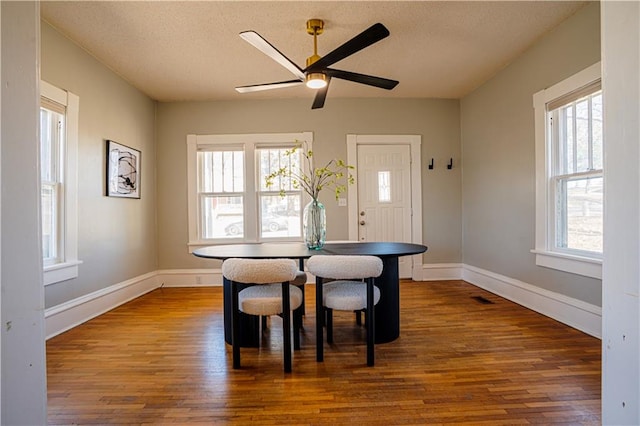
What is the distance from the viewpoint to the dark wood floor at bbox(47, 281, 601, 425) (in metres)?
1.64

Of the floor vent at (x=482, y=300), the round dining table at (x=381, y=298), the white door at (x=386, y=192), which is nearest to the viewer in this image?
the round dining table at (x=381, y=298)

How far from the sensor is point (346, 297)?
2205 mm

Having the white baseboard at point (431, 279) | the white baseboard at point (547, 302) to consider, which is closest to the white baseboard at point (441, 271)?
the white baseboard at point (431, 279)

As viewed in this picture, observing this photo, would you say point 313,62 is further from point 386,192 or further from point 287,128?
point 386,192

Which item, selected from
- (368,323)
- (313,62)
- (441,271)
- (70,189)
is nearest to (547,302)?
(441,271)

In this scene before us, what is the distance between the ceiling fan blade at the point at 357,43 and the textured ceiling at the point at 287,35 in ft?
1.70

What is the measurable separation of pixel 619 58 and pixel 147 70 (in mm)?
4146

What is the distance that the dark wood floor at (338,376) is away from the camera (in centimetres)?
164

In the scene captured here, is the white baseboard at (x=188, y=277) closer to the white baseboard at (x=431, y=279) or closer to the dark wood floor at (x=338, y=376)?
the white baseboard at (x=431, y=279)

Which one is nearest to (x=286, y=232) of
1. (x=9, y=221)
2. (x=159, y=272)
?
(x=159, y=272)

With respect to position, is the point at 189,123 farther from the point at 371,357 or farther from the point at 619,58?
the point at 619,58

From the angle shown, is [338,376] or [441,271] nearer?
[338,376]

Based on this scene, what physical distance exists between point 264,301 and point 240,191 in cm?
281

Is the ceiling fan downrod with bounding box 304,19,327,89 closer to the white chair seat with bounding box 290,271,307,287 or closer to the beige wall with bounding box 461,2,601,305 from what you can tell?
the white chair seat with bounding box 290,271,307,287
